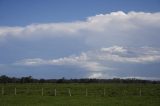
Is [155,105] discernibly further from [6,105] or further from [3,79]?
[3,79]

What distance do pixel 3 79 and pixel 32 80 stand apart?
1633cm

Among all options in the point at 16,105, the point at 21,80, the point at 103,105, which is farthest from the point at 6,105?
the point at 21,80

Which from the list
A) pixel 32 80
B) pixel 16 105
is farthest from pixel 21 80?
pixel 16 105

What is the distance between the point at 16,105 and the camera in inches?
1387

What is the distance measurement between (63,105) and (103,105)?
13.4ft

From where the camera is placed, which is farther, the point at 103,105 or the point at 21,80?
the point at 21,80

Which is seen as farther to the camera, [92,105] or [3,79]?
[3,79]

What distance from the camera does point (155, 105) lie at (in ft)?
118

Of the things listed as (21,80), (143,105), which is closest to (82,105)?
(143,105)

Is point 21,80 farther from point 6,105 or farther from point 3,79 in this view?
point 6,105

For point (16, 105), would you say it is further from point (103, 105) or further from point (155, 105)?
point (155, 105)

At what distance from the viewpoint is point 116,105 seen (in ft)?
116

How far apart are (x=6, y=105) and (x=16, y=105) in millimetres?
1044

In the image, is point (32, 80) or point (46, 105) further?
point (32, 80)
